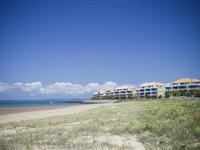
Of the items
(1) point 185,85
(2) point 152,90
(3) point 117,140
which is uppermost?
(1) point 185,85

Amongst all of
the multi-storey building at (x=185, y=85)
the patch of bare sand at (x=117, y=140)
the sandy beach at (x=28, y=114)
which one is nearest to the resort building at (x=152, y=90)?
the multi-storey building at (x=185, y=85)

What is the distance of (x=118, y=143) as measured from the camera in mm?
8141

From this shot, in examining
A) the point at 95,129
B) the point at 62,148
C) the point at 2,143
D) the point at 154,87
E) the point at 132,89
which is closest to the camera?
the point at 62,148

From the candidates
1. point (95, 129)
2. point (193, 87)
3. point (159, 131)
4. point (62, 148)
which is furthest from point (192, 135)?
point (193, 87)

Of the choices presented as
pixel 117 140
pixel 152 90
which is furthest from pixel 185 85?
pixel 117 140

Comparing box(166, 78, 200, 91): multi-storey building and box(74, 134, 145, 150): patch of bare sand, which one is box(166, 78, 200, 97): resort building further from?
box(74, 134, 145, 150): patch of bare sand

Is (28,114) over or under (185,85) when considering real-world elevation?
under

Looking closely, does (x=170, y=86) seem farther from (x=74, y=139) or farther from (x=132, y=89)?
(x=74, y=139)

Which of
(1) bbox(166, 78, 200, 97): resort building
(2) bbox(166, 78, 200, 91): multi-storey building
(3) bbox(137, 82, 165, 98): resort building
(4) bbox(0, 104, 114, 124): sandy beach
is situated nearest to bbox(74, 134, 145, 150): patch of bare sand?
(4) bbox(0, 104, 114, 124): sandy beach

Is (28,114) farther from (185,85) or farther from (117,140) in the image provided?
(185,85)

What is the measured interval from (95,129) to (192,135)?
549 cm

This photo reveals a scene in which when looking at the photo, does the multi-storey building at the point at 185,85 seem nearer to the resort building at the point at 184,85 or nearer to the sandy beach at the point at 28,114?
the resort building at the point at 184,85

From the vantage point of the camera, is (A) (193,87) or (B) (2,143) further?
(A) (193,87)

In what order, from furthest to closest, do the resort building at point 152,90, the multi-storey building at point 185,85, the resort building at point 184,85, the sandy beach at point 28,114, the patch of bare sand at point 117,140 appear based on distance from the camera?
the resort building at point 152,90
the multi-storey building at point 185,85
the resort building at point 184,85
the sandy beach at point 28,114
the patch of bare sand at point 117,140
